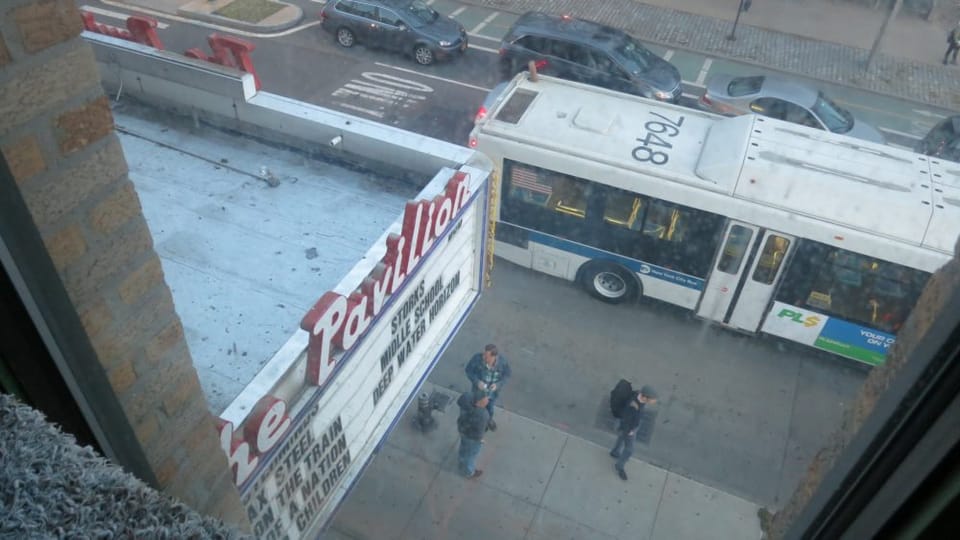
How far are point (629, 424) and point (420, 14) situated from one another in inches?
482

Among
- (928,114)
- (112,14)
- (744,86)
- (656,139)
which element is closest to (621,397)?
(656,139)

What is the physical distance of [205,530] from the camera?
152 cm

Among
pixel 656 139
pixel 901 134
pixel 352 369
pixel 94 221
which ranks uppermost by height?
pixel 94 221

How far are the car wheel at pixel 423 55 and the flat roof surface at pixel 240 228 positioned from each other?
980cm

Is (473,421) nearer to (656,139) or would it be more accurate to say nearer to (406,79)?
(656,139)

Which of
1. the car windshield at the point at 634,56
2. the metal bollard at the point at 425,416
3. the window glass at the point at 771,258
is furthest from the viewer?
the car windshield at the point at 634,56

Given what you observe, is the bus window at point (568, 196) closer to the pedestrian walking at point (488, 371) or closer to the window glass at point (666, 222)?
the window glass at point (666, 222)

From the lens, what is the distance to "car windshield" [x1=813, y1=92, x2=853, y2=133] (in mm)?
12883

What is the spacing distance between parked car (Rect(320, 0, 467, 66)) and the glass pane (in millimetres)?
9293

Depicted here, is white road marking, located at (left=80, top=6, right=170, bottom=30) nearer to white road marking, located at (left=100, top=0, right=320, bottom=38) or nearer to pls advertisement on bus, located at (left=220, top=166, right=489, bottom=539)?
white road marking, located at (left=100, top=0, right=320, bottom=38)

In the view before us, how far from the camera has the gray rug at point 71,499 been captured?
1485mm

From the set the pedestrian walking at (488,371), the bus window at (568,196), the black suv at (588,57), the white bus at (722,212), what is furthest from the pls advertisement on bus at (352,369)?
the black suv at (588,57)

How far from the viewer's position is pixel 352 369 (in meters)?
5.17

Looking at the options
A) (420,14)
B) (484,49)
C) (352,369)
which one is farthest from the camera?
(484,49)
